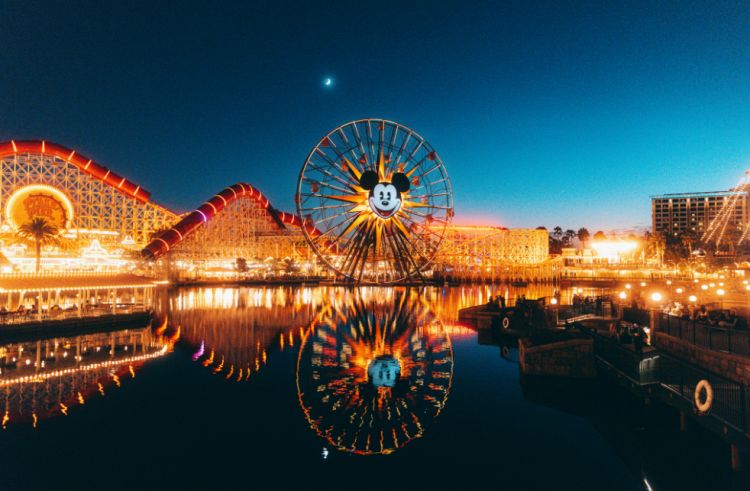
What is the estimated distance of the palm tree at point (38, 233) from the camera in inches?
1806

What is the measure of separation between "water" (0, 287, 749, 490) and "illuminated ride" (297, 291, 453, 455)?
8 centimetres

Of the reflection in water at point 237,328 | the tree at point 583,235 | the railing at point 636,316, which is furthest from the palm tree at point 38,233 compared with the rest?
the tree at point 583,235

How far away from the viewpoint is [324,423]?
13.3 metres

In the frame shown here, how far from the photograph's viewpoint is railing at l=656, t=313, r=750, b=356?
42.3 feet

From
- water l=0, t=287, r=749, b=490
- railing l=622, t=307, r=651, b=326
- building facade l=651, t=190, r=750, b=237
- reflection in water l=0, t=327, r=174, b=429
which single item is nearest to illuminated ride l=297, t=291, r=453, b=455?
water l=0, t=287, r=749, b=490

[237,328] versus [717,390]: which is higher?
[717,390]

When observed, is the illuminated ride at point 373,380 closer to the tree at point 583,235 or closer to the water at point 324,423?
the water at point 324,423

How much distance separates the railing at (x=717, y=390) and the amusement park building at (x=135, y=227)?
32.0m

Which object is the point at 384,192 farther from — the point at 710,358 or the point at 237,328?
the point at 710,358

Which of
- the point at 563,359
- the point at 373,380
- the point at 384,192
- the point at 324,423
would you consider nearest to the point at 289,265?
the point at 384,192

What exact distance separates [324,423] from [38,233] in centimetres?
4577

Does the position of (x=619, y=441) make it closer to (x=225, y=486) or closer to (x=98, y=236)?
(x=225, y=486)

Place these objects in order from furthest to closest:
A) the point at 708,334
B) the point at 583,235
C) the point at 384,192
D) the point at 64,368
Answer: the point at 583,235, the point at 384,192, the point at 64,368, the point at 708,334

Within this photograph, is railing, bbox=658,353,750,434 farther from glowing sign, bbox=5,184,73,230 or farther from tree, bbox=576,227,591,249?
tree, bbox=576,227,591,249
